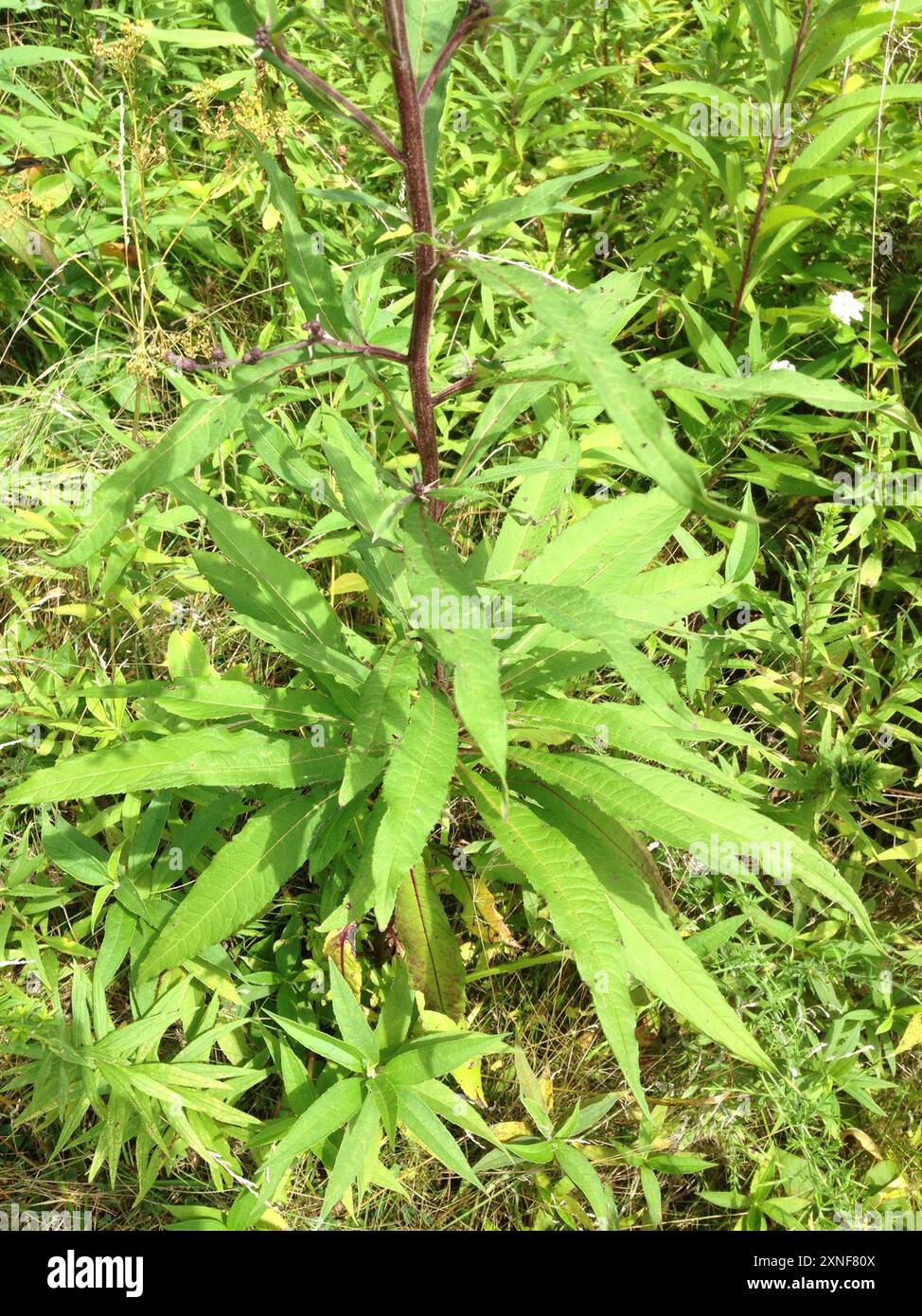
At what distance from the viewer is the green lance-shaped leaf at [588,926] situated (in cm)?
212

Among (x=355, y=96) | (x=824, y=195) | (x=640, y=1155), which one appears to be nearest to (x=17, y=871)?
(x=640, y=1155)

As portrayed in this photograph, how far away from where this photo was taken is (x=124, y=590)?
126 inches

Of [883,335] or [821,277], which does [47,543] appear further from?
[883,335]

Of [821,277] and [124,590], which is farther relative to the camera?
[821,277]

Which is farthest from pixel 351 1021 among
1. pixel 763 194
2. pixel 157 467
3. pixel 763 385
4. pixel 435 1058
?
pixel 763 194

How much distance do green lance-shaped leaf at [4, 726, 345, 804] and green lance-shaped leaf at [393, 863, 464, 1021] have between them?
1.43 feet

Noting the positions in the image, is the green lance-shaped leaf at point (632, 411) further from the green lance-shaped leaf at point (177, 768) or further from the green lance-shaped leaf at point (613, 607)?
the green lance-shaped leaf at point (177, 768)

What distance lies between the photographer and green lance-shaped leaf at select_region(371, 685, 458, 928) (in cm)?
197

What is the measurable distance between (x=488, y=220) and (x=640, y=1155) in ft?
7.63

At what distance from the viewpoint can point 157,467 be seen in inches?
70.1

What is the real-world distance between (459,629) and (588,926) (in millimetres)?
743
